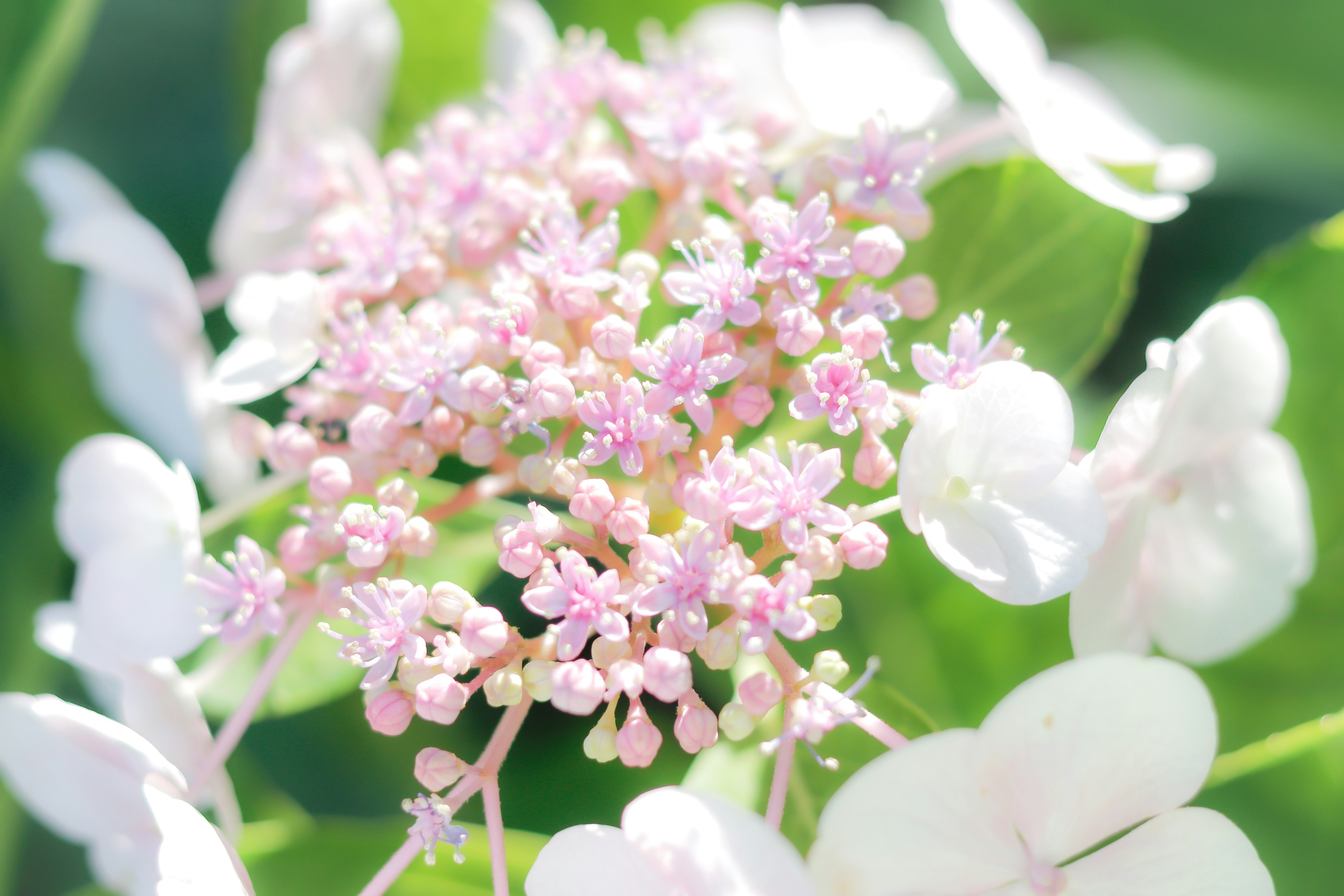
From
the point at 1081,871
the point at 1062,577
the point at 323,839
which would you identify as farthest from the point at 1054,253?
the point at 323,839

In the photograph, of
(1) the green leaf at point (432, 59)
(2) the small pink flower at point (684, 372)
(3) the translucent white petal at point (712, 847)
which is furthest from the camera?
(1) the green leaf at point (432, 59)

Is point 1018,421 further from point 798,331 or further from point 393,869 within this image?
point 393,869

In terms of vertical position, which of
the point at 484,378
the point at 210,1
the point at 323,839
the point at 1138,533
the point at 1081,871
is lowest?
the point at 323,839

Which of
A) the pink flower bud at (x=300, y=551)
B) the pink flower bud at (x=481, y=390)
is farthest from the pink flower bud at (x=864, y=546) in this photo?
the pink flower bud at (x=300, y=551)

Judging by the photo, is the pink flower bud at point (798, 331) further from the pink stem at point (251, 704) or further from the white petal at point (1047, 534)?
the pink stem at point (251, 704)

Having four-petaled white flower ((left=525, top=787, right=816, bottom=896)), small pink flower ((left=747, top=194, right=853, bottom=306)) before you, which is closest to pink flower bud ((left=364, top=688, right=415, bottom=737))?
four-petaled white flower ((left=525, top=787, right=816, bottom=896))

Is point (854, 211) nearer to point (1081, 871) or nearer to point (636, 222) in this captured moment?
point (636, 222)

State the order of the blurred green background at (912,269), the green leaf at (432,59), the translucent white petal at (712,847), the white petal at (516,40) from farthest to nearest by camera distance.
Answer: the green leaf at (432,59) < the white petal at (516,40) < the blurred green background at (912,269) < the translucent white petal at (712,847)
